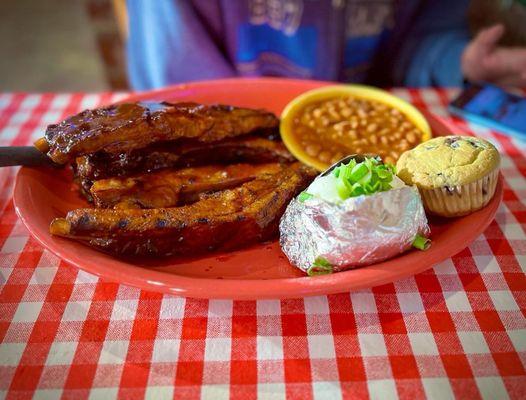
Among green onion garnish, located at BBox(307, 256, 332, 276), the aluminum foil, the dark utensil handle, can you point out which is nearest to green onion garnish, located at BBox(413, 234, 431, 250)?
the aluminum foil

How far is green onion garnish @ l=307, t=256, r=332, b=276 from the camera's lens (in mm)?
1229

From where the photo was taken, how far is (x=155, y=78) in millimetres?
2619

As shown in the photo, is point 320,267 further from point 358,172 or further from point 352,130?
point 352,130

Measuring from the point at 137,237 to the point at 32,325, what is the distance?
34 cm

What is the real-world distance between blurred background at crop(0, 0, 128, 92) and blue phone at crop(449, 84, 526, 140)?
3.15 metres

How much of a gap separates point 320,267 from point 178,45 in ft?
5.53

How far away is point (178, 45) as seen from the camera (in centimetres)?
249

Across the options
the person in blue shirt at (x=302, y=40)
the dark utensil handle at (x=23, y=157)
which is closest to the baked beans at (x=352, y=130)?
the person in blue shirt at (x=302, y=40)

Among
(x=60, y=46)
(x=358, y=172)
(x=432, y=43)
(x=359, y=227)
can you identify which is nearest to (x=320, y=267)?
(x=359, y=227)

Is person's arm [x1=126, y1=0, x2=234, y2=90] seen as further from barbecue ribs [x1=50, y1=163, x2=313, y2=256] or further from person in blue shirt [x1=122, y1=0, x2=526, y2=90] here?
barbecue ribs [x1=50, y1=163, x2=313, y2=256]

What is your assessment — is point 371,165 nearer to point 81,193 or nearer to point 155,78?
point 81,193

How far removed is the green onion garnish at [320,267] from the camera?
1229 mm

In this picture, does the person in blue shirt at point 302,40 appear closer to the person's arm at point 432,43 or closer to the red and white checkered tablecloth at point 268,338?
the person's arm at point 432,43

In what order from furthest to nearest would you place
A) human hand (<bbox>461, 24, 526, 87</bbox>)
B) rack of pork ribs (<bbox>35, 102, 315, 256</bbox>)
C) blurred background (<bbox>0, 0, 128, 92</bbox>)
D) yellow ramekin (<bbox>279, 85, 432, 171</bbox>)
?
blurred background (<bbox>0, 0, 128, 92</bbox>) < human hand (<bbox>461, 24, 526, 87</bbox>) < yellow ramekin (<bbox>279, 85, 432, 171</bbox>) < rack of pork ribs (<bbox>35, 102, 315, 256</bbox>)
